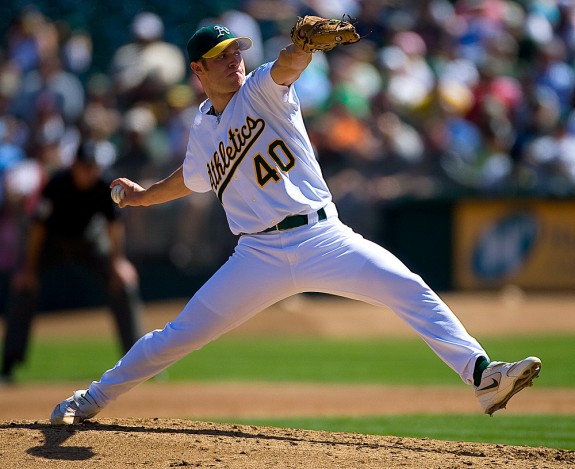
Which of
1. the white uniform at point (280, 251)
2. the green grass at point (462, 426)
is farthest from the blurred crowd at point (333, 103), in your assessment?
the white uniform at point (280, 251)

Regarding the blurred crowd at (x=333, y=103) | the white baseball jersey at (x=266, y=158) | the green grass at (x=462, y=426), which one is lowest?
the green grass at (x=462, y=426)

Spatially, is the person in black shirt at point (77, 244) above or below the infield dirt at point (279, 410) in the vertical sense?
above

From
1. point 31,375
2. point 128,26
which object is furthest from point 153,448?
point 128,26

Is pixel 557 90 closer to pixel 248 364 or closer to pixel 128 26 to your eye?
pixel 128 26

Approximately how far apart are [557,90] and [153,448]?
44.3 feet

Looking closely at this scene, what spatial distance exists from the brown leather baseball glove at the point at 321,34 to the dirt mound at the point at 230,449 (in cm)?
195

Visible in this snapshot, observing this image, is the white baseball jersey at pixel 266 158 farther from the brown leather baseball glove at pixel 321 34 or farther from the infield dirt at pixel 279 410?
the infield dirt at pixel 279 410

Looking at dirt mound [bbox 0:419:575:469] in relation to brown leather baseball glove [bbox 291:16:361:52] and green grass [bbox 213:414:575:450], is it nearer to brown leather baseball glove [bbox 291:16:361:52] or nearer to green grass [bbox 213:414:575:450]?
green grass [bbox 213:414:575:450]

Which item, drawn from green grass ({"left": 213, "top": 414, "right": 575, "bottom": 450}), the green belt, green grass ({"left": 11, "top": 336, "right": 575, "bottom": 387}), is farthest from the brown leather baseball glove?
green grass ({"left": 11, "top": 336, "right": 575, "bottom": 387})

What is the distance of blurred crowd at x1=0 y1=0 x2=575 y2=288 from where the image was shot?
48.4 feet

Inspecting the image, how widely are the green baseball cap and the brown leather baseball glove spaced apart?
24.4 inches

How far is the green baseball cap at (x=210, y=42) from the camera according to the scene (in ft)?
17.9

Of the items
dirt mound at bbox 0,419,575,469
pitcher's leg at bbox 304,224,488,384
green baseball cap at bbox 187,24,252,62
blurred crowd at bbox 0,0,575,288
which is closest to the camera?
dirt mound at bbox 0,419,575,469

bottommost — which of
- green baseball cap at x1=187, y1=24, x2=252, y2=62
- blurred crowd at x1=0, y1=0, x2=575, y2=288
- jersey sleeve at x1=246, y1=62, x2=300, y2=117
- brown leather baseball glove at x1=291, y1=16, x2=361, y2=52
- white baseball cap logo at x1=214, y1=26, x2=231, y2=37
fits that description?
jersey sleeve at x1=246, y1=62, x2=300, y2=117
